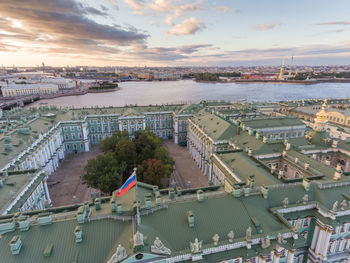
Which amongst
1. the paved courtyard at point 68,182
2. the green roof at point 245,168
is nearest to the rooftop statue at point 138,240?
the green roof at point 245,168

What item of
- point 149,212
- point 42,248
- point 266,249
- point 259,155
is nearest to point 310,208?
point 266,249

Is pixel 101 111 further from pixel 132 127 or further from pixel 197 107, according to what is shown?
pixel 197 107

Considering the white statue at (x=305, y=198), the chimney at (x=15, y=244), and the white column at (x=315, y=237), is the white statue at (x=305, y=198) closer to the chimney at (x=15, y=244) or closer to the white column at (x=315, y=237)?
the white column at (x=315, y=237)

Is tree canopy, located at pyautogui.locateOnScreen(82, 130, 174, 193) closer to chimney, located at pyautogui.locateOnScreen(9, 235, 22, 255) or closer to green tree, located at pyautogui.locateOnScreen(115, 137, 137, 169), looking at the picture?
green tree, located at pyautogui.locateOnScreen(115, 137, 137, 169)

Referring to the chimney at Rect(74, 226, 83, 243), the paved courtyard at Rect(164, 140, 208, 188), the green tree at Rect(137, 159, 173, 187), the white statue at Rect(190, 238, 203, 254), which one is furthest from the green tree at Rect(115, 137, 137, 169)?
the white statue at Rect(190, 238, 203, 254)

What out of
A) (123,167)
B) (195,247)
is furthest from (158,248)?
Result: (123,167)

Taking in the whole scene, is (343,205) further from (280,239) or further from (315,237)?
(280,239)
